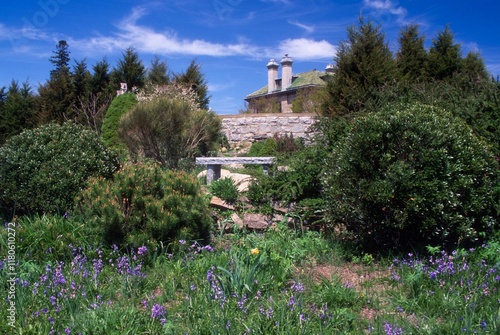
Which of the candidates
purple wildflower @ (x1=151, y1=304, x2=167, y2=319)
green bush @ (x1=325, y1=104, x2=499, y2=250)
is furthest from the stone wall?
purple wildflower @ (x1=151, y1=304, x2=167, y2=319)

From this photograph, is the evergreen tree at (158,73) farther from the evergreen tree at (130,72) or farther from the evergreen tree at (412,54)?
the evergreen tree at (412,54)

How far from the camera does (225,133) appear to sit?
18.6m

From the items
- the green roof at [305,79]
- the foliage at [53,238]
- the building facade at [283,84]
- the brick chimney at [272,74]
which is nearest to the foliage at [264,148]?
the foliage at [53,238]

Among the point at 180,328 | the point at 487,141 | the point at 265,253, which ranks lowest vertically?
the point at 180,328

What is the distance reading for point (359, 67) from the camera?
446 inches

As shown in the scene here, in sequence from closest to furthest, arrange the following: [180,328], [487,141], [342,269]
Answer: [180,328], [342,269], [487,141]

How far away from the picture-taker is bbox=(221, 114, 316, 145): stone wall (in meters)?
17.4

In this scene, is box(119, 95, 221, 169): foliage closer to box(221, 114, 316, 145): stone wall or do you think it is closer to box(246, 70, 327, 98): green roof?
box(221, 114, 316, 145): stone wall

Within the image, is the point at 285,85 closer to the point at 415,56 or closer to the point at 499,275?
the point at 415,56

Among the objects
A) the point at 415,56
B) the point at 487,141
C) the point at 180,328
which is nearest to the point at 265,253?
the point at 180,328

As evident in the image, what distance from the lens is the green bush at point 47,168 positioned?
558 cm

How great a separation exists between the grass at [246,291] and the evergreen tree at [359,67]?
23.8 ft

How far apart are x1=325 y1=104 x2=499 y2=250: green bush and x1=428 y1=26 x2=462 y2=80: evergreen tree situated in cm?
1252

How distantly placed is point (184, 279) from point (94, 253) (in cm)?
112
